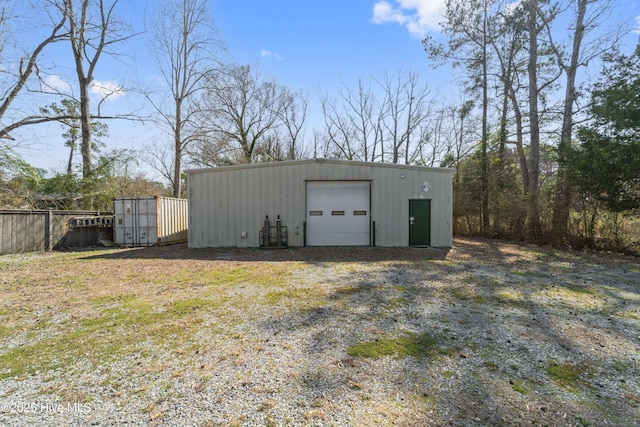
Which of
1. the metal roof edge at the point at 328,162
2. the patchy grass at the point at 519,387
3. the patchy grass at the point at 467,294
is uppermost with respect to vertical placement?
Result: the metal roof edge at the point at 328,162

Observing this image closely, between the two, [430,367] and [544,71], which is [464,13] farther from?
[430,367]

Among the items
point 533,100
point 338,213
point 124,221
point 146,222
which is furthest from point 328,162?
point 533,100

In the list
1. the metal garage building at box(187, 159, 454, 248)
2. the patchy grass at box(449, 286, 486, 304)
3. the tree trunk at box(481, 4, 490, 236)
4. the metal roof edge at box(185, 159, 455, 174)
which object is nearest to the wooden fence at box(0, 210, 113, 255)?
the metal garage building at box(187, 159, 454, 248)

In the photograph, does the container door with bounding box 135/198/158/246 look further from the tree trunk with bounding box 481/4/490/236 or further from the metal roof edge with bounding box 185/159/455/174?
the tree trunk with bounding box 481/4/490/236

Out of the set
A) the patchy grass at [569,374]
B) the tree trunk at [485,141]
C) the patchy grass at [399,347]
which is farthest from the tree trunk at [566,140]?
the patchy grass at [399,347]

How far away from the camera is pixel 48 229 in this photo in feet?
33.6

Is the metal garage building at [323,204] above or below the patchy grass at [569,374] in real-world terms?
above

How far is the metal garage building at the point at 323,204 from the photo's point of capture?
10156mm

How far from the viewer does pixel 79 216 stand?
11.4 metres

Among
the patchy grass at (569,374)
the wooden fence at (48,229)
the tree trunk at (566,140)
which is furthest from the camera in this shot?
the tree trunk at (566,140)

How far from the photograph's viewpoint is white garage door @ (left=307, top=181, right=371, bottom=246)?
10344 mm

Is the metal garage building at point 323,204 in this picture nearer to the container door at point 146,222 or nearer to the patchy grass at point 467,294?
the container door at point 146,222

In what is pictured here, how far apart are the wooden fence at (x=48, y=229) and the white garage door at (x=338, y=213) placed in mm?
8534

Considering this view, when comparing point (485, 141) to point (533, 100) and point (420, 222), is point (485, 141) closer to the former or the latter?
point (533, 100)
